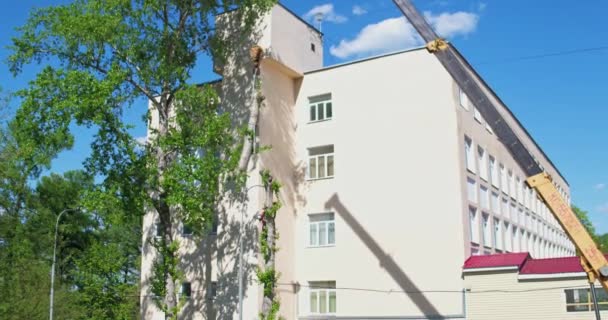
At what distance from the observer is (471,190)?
32250 millimetres

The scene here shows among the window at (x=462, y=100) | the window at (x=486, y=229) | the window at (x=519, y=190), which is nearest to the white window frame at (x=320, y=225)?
the window at (x=486, y=229)

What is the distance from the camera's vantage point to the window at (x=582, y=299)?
26.2m

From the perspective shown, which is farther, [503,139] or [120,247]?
[120,247]

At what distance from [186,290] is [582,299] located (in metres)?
18.8

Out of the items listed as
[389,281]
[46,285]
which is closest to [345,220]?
[389,281]

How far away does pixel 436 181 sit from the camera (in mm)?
30859

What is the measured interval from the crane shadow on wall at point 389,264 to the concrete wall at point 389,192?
1.8 inches

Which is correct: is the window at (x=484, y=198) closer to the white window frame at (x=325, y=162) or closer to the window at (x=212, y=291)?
the white window frame at (x=325, y=162)

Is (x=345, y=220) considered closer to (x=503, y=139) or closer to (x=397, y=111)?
(x=397, y=111)

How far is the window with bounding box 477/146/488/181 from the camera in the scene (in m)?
34.5

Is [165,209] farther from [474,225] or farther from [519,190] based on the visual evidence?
[519,190]

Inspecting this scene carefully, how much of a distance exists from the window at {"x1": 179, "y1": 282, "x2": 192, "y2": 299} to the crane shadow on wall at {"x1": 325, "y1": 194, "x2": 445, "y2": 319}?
816cm

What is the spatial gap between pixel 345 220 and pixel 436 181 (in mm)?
4949

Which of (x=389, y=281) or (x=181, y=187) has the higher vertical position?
(x=181, y=187)
